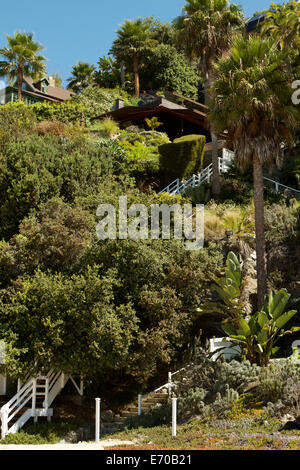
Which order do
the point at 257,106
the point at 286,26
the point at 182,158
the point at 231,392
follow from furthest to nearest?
1. the point at 182,158
2. the point at 286,26
3. the point at 257,106
4. the point at 231,392

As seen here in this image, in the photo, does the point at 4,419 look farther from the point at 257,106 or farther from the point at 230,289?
the point at 257,106

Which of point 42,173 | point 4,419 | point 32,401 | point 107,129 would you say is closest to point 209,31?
point 107,129

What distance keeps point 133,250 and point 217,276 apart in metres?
3.82

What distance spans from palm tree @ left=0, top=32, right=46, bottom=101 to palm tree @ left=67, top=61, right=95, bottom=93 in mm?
18723

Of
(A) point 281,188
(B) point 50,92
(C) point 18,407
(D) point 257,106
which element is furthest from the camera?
(B) point 50,92

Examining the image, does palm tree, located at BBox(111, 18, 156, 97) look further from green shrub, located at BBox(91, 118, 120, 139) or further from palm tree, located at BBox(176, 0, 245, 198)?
palm tree, located at BBox(176, 0, 245, 198)

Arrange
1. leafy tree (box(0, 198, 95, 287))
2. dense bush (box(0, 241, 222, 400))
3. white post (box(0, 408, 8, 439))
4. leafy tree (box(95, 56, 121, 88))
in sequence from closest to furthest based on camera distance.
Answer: white post (box(0, 408, 8, 439)), dense bush (box(0, 241, 222, 400)), leafy tree (box(0, 198, 95, 287)), leafy tree (box(95, 56, 121, 88))

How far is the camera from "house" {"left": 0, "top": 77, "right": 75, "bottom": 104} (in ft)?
161

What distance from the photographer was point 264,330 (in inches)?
646

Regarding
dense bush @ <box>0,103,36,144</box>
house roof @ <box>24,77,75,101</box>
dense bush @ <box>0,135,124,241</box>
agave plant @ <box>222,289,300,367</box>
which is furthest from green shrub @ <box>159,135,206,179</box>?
house roof @ <box>24,77,75,101</box>

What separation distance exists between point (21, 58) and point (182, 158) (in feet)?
65.9

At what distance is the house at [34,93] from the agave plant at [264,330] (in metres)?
35.4

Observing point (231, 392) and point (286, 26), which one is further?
point (286, 26)

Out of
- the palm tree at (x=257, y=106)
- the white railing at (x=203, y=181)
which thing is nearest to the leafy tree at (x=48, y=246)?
the palm tree at (x=257, y=106)
